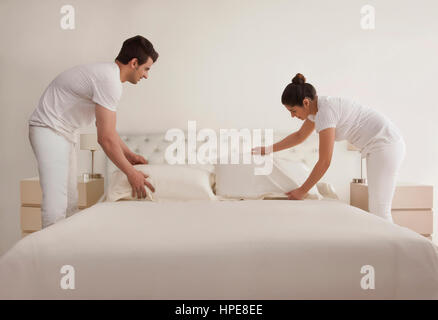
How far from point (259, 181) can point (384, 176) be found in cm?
86

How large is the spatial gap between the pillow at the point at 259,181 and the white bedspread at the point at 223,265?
1.22 metres

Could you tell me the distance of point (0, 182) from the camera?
143 inches

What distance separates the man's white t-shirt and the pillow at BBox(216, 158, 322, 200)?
1.04 meters

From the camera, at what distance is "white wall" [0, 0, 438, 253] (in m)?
3.55

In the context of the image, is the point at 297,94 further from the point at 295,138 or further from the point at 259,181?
the point at 259,181

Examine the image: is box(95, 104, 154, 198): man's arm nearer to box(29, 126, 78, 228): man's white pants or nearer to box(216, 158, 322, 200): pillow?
box(29, 126, 78, 228): man's white pants

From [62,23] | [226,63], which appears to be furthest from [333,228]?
[62,23]

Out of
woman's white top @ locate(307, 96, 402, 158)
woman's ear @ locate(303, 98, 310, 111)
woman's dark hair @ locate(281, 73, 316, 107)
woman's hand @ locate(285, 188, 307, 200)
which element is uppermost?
woman's dark hair @ locate(281, 73, 316, 107)

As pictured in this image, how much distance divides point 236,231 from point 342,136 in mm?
1387

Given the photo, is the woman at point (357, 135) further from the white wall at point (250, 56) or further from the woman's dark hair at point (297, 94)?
the white wall at point (250, 56)

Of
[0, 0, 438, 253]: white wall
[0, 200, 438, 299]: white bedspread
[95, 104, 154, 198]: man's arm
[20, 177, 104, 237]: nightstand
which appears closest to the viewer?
[0, 200, 438, 299]: white bedspread

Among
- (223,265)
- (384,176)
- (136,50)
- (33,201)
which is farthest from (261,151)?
(33,201)

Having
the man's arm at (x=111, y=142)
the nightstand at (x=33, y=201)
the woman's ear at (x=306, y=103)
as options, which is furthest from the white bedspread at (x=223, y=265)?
the nightstand at (x=33, y=201)

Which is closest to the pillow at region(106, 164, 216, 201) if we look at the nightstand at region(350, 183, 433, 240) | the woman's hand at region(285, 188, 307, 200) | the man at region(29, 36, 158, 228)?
the man at region(29, 36, 158, 228)
